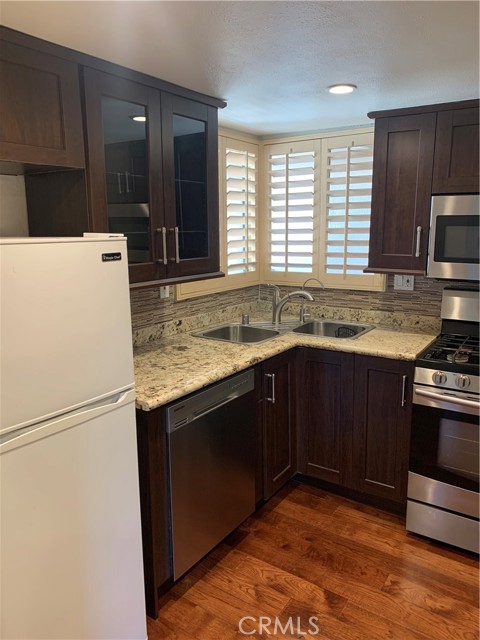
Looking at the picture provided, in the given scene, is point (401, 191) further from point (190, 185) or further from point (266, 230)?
point (190, 185)

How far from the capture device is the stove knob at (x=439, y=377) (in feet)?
7.62

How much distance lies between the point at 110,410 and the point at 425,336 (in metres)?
2.00

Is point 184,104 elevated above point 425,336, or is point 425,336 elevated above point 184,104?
point 184,104

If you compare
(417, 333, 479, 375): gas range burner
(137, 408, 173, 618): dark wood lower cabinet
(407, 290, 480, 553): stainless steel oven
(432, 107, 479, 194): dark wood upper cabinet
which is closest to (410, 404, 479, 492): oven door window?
(407, 290, 480, 553): stainless steel oven

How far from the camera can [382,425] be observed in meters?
2.62

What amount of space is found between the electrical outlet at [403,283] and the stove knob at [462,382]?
2.96ft

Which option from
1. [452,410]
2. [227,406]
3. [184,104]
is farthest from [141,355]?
[452,410]

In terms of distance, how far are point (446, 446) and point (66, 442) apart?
183 cm

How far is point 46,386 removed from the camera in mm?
1394

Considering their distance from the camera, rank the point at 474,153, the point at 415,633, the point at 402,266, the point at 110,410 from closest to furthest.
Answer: the point at 110,410 → the point at 415,633 → the point at 474,153 → the point at 402,266

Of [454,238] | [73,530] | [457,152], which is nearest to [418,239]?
[454,238]

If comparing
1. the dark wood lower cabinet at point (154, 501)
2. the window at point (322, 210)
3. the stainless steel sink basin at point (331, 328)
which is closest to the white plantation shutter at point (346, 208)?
the window at point (322, 210)

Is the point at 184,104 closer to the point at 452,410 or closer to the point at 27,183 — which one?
the point at 27,183

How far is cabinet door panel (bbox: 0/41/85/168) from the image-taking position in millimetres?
1540
